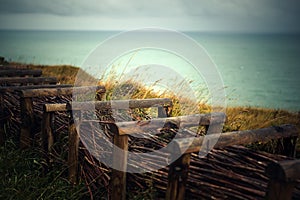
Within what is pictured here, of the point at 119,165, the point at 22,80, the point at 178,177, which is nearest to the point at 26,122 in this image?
the point at 22,80

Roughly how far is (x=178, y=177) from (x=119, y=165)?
0.67 m

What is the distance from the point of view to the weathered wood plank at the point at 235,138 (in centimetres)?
219

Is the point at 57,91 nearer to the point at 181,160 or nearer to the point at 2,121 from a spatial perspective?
the point at 2,121

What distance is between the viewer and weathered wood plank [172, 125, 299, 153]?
7.20 ft

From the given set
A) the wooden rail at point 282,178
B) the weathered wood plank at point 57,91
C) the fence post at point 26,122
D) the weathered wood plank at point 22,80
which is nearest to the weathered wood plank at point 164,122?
the wooden rail at point 282,178

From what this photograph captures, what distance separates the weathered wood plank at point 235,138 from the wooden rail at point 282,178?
21.5 inches

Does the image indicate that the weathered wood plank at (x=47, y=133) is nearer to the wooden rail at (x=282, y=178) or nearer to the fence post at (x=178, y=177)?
the fence post at (x=178, y=177)

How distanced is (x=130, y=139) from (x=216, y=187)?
1274mm

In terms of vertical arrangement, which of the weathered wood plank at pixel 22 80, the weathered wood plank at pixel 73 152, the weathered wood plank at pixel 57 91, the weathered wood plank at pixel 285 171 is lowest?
the weathered wood plank at pixel 73 152

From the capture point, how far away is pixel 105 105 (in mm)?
3805

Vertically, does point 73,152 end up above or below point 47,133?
below

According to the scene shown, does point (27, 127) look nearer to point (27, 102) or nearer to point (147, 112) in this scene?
point (27, 102)

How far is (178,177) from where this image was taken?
2.21m

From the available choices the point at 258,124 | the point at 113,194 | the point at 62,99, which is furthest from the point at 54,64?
the point at 113,194
